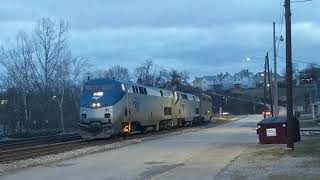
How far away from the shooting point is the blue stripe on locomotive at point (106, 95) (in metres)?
36.3

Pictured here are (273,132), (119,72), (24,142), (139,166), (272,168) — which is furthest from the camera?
(119,72)

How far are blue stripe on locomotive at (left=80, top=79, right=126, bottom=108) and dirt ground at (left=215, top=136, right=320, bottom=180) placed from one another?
15034mm

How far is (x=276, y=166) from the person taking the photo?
1723 centimetres

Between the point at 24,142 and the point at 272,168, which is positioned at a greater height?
the point at 24,142

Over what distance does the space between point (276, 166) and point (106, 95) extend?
2056 cm

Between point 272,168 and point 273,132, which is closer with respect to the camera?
point 272,168

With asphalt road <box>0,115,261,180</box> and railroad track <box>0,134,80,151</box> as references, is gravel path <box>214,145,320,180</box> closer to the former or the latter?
asphalt road <box>0,115,261,180</box>

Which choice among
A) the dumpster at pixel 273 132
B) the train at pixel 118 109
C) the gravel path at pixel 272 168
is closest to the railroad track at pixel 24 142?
the train at pixel 118 109

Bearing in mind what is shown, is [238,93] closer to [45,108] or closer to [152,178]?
[45,108]

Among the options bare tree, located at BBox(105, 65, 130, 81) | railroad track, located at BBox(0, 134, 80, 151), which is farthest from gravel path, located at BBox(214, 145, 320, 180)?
bare tree, located at BBox(105, 65, 130, 81)

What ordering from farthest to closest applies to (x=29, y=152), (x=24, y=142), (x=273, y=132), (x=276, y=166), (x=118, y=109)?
(x=118, y=109), (x=24, y=142), (x=273, y=132), (x=29, y=152), (x=276, y=166)

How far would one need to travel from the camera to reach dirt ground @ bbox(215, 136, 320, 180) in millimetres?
14789

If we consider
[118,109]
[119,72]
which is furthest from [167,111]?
[119,72]

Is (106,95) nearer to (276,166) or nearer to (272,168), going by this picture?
(276,166)
